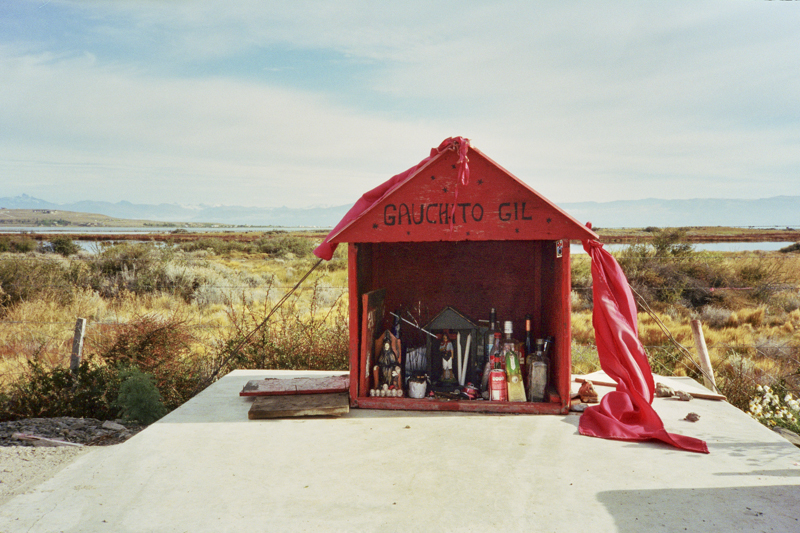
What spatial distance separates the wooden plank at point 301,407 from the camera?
4.94 m

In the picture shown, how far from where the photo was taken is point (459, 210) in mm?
4848

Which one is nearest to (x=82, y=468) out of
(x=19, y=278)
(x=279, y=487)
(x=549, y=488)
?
(x=279, y=487)

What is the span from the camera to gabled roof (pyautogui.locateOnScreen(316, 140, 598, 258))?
4.76 metres

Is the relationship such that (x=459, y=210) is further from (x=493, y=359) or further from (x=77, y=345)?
(x=77, y=345)

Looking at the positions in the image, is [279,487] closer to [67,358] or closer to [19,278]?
[67,358]

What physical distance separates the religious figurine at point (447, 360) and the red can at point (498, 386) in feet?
1.57

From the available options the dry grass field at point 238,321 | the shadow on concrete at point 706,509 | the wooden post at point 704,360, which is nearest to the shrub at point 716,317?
the dry grass field at point 238,321

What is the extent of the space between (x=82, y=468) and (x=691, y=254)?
18.1m

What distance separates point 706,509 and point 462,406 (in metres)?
2.17

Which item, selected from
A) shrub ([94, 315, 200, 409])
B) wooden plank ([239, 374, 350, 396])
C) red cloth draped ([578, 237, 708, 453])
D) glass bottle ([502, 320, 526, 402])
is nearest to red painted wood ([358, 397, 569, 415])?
glass bottle ([502, 320, 526, 402])

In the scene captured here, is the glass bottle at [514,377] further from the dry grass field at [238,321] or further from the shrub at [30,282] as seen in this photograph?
the shrub at [30,282]

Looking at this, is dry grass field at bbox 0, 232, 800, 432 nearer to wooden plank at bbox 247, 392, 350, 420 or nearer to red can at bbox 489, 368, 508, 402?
wooden plank at bbox 247, 392, 350, 420

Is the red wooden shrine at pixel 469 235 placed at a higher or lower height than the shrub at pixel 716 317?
higher

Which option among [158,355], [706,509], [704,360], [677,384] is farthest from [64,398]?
[704,360]
